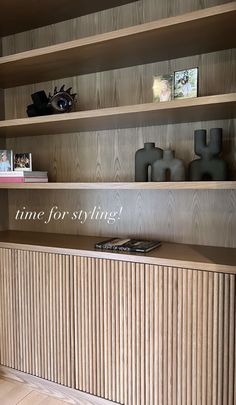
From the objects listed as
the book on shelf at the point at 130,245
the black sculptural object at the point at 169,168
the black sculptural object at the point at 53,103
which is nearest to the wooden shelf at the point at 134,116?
the black sculptural object at the point at 53,103

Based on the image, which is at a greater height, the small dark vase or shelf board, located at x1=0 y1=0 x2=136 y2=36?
shelf board, located at x1=0 y1=0 x2=136 y2=36

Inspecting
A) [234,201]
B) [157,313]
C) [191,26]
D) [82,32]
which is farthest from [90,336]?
[82,32]

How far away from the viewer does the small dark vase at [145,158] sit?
161 cm

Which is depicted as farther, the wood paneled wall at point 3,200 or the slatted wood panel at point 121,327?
the wood paneled wall at point 3,200

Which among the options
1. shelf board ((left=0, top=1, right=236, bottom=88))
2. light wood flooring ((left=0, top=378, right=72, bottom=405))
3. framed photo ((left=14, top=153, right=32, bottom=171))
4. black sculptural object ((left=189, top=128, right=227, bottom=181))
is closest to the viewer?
shelf board ((left=0, top=1, right=236, bottom=88))

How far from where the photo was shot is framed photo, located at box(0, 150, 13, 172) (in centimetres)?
189

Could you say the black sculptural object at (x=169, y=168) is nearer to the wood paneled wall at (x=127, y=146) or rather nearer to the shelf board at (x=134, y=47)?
the wood paneled wall at (x=127, y=146)

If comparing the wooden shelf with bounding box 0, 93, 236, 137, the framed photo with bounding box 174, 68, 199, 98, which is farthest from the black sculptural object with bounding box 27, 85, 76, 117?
the framed photo with bounding box 174, 68, 199, 98

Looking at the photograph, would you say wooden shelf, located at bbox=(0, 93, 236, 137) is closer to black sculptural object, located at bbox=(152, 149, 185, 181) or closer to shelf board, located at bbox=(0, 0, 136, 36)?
black sculptural object, located at bbox=(152, 149, 185, 181)

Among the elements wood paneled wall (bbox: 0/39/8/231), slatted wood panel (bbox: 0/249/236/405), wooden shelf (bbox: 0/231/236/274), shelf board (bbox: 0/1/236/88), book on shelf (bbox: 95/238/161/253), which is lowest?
slatted wood panel (bbox: 0/249/236/405)

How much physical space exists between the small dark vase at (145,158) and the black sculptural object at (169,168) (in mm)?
45

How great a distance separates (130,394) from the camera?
1.53 m

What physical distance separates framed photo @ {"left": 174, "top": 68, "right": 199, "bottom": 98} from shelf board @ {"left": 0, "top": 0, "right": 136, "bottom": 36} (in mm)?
563

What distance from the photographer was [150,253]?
1.47 meters
